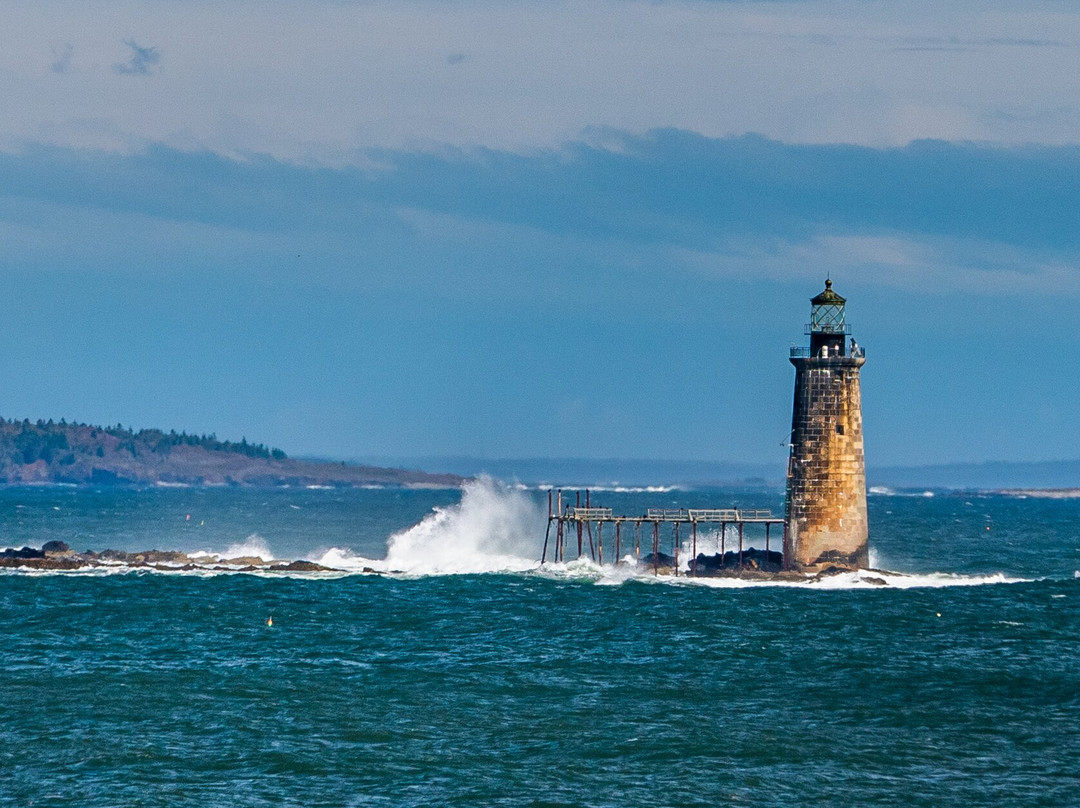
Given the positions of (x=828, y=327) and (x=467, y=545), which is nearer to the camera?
(x=828, y=327)

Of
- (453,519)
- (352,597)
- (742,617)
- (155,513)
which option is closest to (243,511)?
(155,513)

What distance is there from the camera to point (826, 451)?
7162 centimetres

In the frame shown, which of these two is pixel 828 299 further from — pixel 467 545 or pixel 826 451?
pixel 467 545

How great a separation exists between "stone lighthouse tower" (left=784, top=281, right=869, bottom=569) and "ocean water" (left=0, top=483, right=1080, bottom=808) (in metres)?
2.24

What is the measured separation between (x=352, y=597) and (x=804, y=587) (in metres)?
19.5

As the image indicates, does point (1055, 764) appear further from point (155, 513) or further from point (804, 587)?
point (155, 513)

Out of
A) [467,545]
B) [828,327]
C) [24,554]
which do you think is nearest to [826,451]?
[828,327]

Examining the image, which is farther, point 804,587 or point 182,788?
point 804,587

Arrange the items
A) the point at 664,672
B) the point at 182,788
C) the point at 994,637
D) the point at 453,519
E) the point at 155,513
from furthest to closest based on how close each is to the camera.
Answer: the point at 155,513 < the point at 453,519 < the point at 994,637 < the point at 664,672 < the point at 182,788

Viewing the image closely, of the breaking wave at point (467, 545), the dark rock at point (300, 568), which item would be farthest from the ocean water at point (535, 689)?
the breaking wave at point (467, 545)

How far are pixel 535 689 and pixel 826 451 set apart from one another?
27.4 metres

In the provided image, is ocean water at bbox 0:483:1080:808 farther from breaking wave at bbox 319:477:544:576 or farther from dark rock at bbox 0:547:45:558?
dark rock at bbox 0:547:45:558

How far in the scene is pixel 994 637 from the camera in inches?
2308

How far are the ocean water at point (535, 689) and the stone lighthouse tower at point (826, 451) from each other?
2.24m
